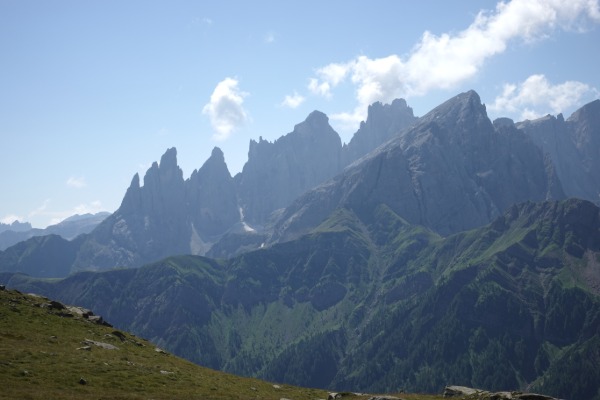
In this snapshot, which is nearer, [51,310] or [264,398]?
[264,398]

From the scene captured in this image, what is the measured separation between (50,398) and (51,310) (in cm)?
3875

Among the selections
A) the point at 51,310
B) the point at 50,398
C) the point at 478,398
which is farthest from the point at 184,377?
the point at 478,398

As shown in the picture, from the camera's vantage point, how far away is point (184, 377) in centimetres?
6081

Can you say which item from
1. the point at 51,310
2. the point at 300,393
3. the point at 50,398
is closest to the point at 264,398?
the point at 300,393

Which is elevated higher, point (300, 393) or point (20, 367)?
point (20, 367)

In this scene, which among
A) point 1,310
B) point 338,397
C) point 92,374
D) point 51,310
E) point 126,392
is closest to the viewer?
point 126,392

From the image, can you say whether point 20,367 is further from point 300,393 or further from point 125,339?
point 300,393

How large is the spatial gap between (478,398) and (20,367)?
48.8 meters

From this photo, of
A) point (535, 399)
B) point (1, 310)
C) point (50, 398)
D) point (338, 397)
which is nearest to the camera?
point (50, 398)

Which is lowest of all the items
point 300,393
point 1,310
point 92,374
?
point 300,393

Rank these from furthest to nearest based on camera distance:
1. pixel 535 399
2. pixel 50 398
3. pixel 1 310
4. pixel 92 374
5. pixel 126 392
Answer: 1. pixel 1 310
2. pixel 535 399
3. pixel 92 374
4. pixel 126 392
5. pixel 50 398

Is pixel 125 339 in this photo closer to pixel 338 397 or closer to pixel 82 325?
pixel 82 325

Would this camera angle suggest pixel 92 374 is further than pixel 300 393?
No

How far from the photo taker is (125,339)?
7369 cm
